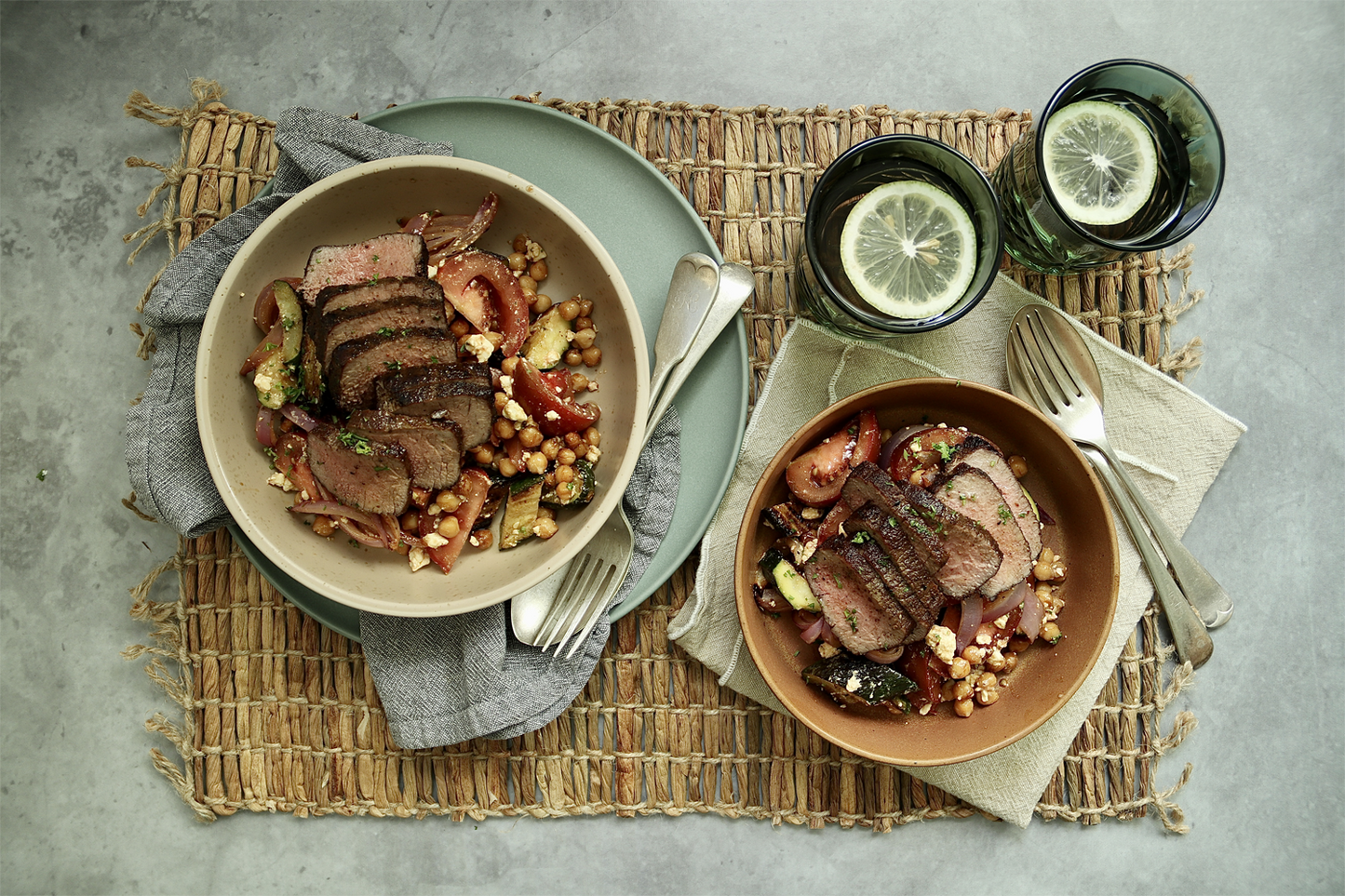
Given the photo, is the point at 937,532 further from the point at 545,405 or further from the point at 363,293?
the point at 363,293

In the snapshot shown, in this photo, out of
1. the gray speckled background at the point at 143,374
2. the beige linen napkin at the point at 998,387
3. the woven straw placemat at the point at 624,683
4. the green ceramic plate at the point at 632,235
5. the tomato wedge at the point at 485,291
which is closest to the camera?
the tomato wedge at the point at 485,291

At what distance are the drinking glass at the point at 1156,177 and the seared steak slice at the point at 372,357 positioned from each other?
1905mm

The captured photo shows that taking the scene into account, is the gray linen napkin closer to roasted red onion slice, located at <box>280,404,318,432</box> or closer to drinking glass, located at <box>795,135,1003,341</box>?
roasted red onion slice, located at <box>280,404,318,432</box>

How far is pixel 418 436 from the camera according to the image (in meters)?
2.48

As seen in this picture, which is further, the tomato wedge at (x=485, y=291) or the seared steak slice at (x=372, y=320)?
the tomato wedge at (x=485, y=291)

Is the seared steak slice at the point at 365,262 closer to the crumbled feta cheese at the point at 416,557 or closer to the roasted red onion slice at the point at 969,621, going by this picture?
the crumbled feta cheese at the point at 416,557

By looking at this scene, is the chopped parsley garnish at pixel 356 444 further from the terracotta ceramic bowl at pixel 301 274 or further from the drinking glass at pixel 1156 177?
the drinking glass at pixel 1156 177

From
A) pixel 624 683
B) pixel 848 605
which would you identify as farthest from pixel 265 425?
pixel 848 605

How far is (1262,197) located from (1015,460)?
63.0 inches

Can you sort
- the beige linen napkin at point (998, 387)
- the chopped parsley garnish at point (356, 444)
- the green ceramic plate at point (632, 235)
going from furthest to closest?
1. the beige linen napkin at point (998, 387)
2. the green ceramic plate at point (632, 235)
3. the chopped parsley garnish at point (356, 444)

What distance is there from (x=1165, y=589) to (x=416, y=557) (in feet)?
8.60

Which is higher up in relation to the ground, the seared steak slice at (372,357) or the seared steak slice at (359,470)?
the seared steak slice at (372,357)

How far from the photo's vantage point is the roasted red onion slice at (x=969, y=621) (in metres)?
2.68

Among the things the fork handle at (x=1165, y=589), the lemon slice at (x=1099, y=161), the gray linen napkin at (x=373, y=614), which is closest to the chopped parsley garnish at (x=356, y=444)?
the gray linen napkin at (x=373, y=614)
